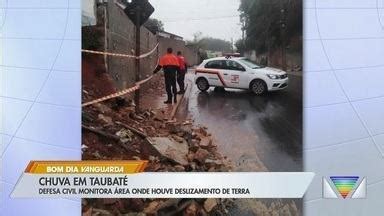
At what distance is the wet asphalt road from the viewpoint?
10.4 ft

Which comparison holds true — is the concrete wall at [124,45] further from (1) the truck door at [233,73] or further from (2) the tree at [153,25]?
(1) the truck door at [233,73]

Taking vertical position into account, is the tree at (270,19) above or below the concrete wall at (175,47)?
above

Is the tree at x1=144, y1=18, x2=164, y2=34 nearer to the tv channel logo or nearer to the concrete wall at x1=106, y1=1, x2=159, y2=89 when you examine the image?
the concrete wall at x1=106, y1=1, x2=159, y2=89

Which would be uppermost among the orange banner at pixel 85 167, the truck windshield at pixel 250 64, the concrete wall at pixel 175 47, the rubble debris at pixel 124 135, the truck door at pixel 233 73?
the concrete wall at pixel 175 47

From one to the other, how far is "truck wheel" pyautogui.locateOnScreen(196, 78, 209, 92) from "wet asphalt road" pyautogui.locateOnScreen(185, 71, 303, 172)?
0.40ft

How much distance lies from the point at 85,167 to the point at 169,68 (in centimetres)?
73

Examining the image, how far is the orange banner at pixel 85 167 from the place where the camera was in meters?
3.17

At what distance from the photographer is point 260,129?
3215 mm

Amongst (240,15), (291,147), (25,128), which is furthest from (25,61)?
(291,147)

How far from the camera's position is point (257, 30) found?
3.18m

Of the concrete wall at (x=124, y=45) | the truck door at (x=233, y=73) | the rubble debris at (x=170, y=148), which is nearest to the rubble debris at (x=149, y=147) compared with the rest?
the rubble debris at (x=170, y=148)

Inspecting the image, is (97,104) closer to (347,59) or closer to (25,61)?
(25,61)

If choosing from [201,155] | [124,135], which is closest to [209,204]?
[201,155]

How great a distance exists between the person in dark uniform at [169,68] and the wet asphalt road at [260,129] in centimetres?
13
